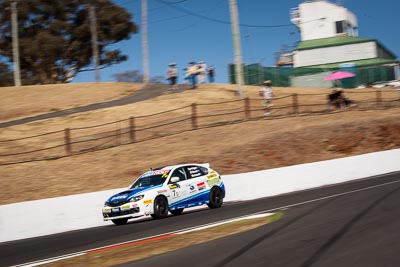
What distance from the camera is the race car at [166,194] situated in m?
14.8

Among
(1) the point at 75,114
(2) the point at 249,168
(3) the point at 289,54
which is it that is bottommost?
(2) the point at 249,168

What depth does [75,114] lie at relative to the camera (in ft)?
113

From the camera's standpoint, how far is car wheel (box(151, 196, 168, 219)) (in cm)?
1503

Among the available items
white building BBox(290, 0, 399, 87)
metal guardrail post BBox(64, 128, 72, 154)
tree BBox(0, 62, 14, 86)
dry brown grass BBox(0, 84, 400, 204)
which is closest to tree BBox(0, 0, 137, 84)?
tree BBox(0, 62, 14, 86)

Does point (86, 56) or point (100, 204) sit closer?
point (100, 204)

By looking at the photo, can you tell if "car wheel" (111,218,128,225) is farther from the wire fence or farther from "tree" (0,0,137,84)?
"tree" (0,0,137,84)

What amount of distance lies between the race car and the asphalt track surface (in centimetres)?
107

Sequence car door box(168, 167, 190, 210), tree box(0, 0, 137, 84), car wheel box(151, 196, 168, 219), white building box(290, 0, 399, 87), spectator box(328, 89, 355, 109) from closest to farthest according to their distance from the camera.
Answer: car wheel box(151, 196, 168, 219)
car door box(168, 167, 190, 210)
spectator box(328, 89, 355, 109)
white building box(290, 0, 399, 87)
tree box(0, 0, 137, 84)

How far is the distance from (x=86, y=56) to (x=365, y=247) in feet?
193

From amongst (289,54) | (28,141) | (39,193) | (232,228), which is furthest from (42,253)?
(289,54)

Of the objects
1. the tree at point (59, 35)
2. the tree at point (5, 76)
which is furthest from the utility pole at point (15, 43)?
the tree at point (5, 76)

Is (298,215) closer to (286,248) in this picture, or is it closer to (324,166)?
(286,248)

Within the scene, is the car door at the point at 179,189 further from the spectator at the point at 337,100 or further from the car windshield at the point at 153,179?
the spectator at the point at 337,100

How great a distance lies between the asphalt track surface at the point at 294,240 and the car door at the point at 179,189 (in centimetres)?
159
